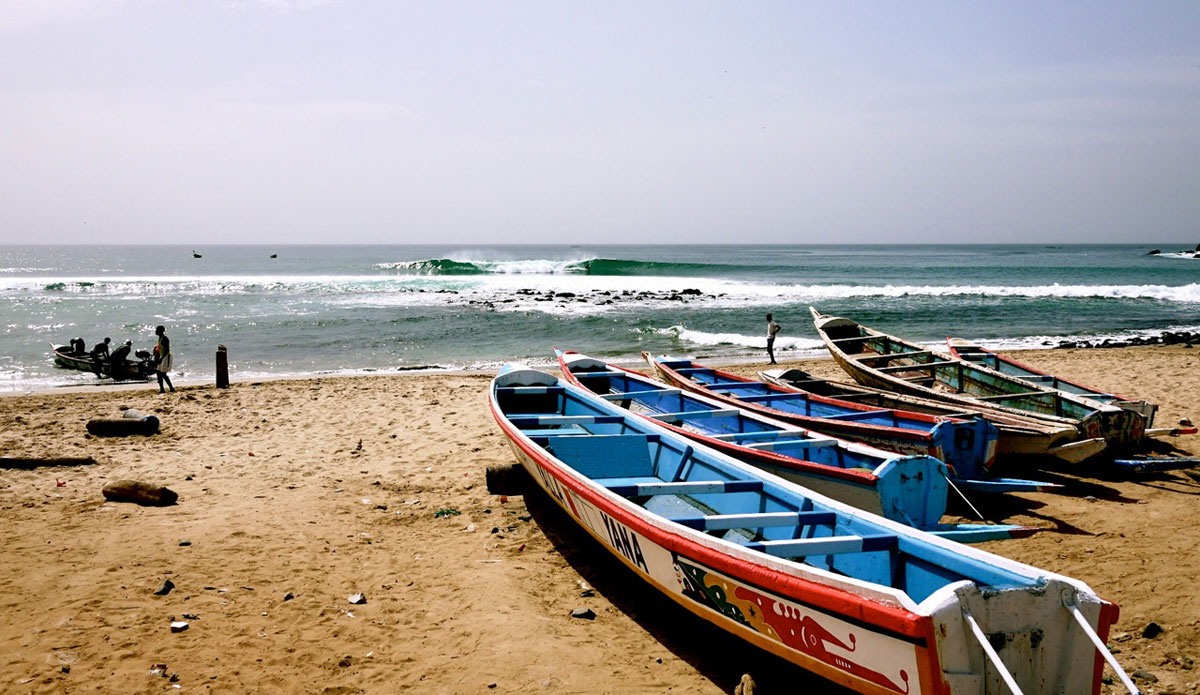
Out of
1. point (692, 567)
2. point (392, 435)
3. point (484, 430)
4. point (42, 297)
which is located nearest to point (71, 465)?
point (392, 435)

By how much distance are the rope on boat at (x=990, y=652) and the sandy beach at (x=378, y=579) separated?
140 centimetres

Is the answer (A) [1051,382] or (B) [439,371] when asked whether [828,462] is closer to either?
(A) [1051,382]

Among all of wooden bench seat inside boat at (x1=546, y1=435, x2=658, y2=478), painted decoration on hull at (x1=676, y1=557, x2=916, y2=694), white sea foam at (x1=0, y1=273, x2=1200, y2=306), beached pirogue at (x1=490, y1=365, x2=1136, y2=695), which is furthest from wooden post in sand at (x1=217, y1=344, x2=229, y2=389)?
white sea foam at (x1=0, y1=273, x2=1200, y2=306)

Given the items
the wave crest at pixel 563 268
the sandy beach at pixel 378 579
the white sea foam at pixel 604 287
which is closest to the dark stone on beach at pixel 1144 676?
the sandy beach at pixel 378 579

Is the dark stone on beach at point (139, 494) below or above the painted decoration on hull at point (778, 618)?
below

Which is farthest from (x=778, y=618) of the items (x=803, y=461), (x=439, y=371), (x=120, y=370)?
(x=120, y=370)

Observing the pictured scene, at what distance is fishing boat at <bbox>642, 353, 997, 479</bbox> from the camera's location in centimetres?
737

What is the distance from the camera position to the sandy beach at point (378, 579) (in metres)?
4.68

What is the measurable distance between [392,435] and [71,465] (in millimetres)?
3999

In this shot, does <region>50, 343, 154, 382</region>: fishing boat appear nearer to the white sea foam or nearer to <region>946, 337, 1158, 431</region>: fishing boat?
<region>946, 337, 1158, 431</region>: fishing boat

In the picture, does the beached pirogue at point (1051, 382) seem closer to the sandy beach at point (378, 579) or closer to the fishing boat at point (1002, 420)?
the sandy beach at point (378, 579)

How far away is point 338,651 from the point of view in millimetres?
4996

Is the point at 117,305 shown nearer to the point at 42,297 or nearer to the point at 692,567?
the point at 42,297

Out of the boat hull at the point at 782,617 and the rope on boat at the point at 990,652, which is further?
the boat hull at the point at 782,617
